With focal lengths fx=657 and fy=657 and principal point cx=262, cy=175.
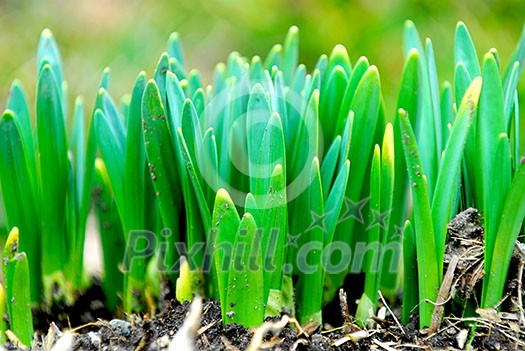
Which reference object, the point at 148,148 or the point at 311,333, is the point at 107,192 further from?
the point at 311,333

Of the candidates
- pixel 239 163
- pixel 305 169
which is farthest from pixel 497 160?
pixel 239 163

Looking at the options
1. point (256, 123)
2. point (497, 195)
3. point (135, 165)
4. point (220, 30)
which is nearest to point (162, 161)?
point (135, 165)

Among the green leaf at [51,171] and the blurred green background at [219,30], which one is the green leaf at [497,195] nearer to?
the green leaf at [51,171]

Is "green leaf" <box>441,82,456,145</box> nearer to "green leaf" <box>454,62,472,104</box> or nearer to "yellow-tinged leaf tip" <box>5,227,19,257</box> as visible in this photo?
"green leaf" <box>454,62,472,104</box>

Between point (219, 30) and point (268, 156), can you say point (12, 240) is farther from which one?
point (219, 30)

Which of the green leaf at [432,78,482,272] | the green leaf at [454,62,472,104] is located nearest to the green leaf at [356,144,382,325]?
the green leaf at [432,78,482,272]

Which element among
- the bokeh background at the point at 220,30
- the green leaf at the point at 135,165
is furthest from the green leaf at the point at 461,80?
the bokeh background at the point at 220,30

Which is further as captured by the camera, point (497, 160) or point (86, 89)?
point (86, 89)

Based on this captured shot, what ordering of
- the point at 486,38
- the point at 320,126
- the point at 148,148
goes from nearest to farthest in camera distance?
1. the point at 148,148
2. the point at 320,126
3. the point at 486,38
